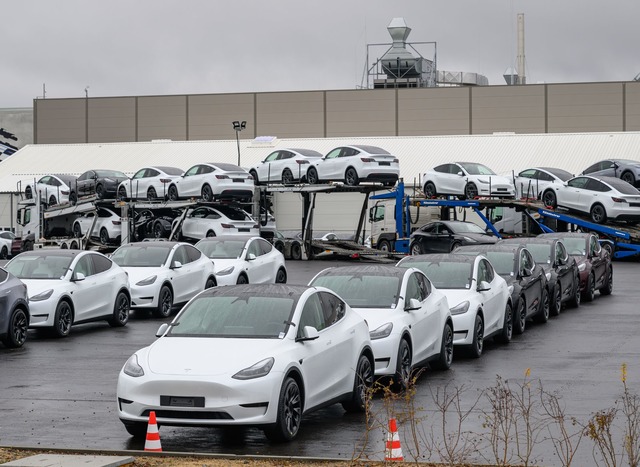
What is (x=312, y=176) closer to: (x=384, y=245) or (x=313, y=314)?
(x=384, y=245)

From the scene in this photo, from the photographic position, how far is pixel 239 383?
10.3m

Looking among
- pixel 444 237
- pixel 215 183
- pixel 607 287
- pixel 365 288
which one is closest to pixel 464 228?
pixel 444 237

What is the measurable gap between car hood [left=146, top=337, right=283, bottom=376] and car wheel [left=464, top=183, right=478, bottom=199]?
108 ft

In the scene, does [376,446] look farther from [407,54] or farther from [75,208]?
[407,54]

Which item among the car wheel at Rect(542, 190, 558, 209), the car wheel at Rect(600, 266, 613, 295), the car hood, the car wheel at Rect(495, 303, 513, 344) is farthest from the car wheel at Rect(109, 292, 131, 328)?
the car wheel at Rect(542, 190, 558, 209)

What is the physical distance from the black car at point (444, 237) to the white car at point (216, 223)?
5.93m

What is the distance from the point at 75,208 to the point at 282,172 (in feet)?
26.9

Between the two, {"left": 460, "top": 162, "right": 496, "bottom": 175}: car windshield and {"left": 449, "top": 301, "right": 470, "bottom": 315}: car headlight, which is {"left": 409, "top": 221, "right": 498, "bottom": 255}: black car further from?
{"left": 449, "top": 301, "right": 470, "bottom": 315}: car headlight

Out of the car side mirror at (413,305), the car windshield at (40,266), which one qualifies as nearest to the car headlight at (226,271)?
the car windshield at (40,266)

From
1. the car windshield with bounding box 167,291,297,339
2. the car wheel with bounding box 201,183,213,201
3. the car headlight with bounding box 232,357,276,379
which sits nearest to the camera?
the car headlight with bounding box 232,357,276,379

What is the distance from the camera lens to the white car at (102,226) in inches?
1719

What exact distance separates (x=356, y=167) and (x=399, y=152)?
24.3m

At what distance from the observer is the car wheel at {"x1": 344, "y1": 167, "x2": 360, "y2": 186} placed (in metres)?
41.8

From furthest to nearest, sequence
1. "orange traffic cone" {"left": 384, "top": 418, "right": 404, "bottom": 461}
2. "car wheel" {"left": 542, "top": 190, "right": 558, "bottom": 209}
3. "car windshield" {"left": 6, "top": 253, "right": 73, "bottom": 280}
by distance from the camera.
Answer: "car wheel" {"left": 542, "top": 190, "right": 558, "bottom": 209} → "car windshield" {"left": 6, "top": 253, "right": 73, "bottom": 280} → "orange traffic cone" {"left": 384, "top": 418, "right": 404, "bottom": 461}
